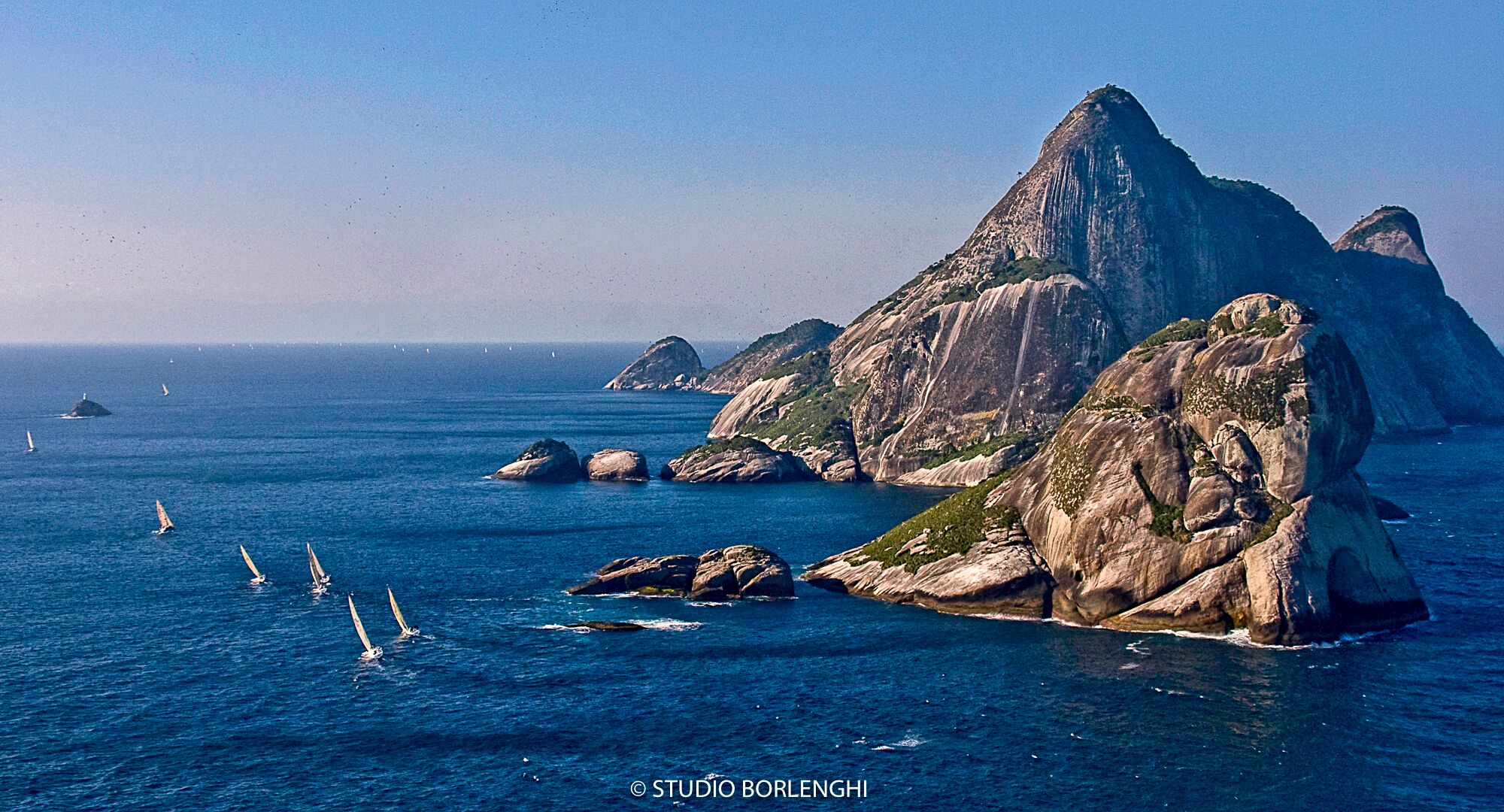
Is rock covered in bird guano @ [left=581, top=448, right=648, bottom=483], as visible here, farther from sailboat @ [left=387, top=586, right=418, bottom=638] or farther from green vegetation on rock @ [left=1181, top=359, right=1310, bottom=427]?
green vegetation on rock @ [left=1181, top=359, right=1310, bottom=427]

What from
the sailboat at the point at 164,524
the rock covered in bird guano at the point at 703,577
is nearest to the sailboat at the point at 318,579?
the rock covered in bird guano at the point at 703,577

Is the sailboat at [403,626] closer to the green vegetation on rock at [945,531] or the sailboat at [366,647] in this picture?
the sailboat at [366,647]

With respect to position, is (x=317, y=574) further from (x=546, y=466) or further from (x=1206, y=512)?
(x=546, y=466)

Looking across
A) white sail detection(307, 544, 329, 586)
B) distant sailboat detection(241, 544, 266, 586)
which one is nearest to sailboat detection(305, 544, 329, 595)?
white sail detection(307, 544, 329, 586)

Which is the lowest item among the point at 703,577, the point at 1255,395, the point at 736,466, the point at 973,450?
the point at 703,577

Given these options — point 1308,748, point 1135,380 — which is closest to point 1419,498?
point 1135,380

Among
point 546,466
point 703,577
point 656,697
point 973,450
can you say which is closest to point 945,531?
point 703,577
